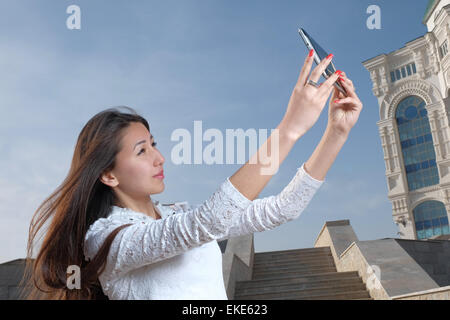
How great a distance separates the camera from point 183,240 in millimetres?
1188

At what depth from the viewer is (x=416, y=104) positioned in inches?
1280

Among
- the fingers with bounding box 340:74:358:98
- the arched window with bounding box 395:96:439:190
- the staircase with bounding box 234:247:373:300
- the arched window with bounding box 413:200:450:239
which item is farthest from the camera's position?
the arched window with bounding box 395:96:439:190

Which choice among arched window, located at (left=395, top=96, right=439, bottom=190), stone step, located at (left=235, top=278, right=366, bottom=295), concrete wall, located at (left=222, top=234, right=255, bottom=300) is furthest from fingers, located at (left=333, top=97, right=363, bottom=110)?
arched window, located at (left=395, top=96, right=439, bottom=190)

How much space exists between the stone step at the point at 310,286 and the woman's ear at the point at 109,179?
6.21m

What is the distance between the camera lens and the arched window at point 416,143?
102 ft

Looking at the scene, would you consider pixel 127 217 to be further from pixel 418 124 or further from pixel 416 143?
pixel 418 124

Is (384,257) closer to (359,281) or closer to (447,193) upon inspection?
(359,281)

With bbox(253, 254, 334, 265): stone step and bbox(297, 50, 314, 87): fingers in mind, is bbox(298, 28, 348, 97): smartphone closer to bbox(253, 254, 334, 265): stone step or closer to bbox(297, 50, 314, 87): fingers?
bbox(297, 50, 314, 87): fingers

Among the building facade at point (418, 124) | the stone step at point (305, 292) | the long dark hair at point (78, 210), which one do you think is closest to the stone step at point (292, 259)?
the stone step at point (305, 292)

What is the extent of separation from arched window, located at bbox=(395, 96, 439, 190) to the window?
180 cm

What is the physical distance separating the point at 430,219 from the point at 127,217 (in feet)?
107

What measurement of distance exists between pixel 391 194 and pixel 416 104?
7.02 m

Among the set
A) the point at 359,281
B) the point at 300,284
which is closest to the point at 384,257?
the point at 359,281

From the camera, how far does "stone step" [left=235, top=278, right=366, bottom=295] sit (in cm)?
725
